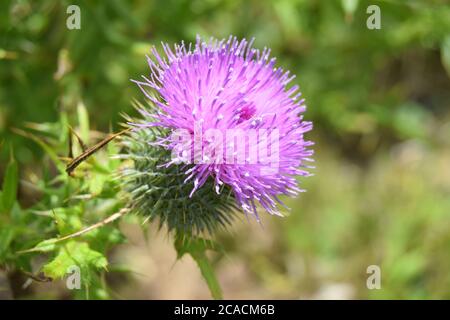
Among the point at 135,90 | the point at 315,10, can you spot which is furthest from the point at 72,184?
the point at 315,10

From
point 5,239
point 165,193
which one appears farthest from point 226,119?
point 5,239

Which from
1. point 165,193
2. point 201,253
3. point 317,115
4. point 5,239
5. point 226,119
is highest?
point 317,115

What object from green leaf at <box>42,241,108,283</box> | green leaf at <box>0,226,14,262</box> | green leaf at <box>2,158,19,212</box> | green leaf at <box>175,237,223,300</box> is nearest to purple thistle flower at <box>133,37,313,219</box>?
green leaf at <box>175,237,223,300</box>

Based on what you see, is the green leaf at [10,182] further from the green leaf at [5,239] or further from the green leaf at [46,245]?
the green leaf at [46,245]

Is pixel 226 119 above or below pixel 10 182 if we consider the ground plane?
above

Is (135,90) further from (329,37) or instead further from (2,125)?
(329,37)

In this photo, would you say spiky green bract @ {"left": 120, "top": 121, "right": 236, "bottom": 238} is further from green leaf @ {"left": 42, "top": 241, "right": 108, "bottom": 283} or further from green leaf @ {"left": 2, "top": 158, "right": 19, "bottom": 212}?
green leaf @ {"left": 2, "top": 158, "right": 19, "bottom": 212}

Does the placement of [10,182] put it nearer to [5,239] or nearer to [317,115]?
[5,239]
